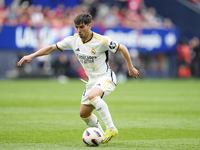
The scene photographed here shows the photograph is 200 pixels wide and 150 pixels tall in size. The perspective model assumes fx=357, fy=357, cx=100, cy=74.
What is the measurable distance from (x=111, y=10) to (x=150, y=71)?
17.9 ft

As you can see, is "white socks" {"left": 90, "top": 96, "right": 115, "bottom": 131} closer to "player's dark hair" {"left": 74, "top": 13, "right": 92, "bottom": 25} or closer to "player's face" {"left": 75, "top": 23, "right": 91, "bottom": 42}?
"player's face" {"left": 75, "top": 23, "right": 91, "bottom": 42}

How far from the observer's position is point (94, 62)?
6090 millimetres

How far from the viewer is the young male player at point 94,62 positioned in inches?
226

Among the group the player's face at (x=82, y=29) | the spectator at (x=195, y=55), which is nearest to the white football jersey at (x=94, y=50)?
the player's face at (x=82, y=29)

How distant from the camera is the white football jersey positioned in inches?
234

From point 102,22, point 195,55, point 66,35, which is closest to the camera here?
point 66,35

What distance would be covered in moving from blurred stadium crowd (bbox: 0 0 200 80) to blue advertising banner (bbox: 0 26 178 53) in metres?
0.39

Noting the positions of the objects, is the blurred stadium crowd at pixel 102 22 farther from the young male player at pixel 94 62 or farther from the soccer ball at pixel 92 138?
the soccer ball at pixel 92 138

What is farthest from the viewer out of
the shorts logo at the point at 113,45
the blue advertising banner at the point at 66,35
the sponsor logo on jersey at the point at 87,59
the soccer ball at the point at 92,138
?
the blue advertising banner at the point at 66,35

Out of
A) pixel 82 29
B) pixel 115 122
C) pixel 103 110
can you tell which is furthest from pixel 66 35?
pixel 103 110

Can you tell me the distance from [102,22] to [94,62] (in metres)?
19.4

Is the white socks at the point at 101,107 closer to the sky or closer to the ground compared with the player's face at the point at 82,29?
closer to the ground

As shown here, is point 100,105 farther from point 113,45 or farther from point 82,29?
point 82,29

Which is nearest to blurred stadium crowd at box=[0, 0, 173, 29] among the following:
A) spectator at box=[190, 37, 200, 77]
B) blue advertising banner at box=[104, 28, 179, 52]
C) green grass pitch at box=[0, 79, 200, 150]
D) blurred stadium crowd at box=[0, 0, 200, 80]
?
blurred stadium crowd at box=[0, 0, 200, 80]
